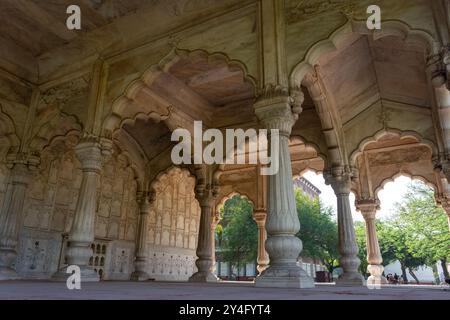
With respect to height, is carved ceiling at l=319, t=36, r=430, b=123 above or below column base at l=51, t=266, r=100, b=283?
above

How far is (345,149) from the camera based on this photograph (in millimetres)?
10391

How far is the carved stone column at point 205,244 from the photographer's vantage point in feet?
35.9

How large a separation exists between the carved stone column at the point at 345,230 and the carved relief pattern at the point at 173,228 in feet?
22.3

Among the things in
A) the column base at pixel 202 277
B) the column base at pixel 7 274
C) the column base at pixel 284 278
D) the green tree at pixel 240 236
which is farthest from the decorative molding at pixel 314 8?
the green tree at pixel 240 236

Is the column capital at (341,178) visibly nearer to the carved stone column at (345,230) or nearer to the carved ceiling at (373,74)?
the carved stone column at (345,230)

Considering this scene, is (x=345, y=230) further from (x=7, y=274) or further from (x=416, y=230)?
(x=416, y=230)

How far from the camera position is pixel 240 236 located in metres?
27.4

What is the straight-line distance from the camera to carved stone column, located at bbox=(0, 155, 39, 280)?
8961 millimetres

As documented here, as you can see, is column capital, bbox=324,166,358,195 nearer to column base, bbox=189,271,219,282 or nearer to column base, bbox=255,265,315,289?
column base, bbox=189,271,219,282

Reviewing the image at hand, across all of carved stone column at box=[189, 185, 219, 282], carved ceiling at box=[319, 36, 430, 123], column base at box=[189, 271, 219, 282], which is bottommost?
column base at box=[189, 271, 219, 282]

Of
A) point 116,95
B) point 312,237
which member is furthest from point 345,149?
point 312,237

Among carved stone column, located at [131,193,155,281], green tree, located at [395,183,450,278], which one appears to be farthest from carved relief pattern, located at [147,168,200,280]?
green tree, located at [395,183,450,278]

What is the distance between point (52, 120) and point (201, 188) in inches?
195

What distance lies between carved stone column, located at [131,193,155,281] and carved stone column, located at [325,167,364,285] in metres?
6.68
